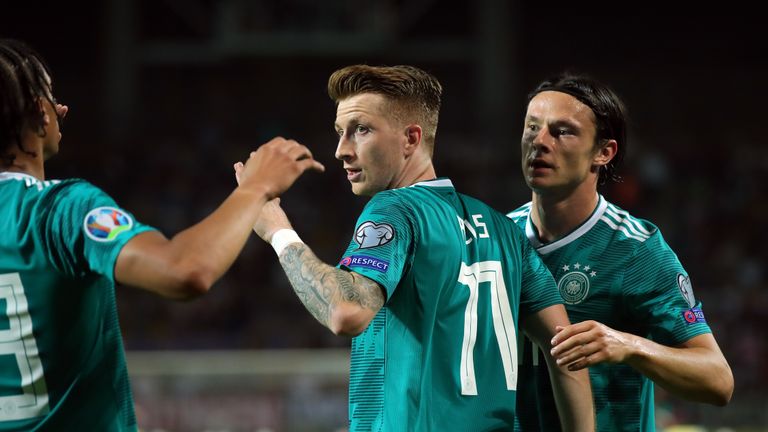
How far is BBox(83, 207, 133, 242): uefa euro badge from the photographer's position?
2.56 metres

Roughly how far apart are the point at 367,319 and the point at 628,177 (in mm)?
14438

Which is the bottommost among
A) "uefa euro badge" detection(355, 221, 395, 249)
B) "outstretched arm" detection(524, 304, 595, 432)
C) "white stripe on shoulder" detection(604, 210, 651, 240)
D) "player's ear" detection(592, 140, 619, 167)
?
"outstretched arm" detection(524, 304, 595, 432)

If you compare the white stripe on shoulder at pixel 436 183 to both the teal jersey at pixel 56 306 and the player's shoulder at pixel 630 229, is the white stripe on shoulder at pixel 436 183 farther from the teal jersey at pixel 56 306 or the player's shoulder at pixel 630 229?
the teal jersey at pixel 56 306

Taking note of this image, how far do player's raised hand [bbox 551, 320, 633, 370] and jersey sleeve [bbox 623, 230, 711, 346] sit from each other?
63 centimetres

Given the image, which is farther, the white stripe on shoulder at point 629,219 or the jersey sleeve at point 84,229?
the white stripe on shoulder at point 629,219

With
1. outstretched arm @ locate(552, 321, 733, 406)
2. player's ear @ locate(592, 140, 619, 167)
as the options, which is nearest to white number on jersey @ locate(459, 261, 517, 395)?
outstretched arm @ locate(552, 321, 733, 406)

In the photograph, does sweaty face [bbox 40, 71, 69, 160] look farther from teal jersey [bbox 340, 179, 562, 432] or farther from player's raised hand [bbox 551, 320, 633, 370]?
player's raised hand [bbox 551, 320, 633, 370]

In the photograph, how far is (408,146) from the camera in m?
3.53

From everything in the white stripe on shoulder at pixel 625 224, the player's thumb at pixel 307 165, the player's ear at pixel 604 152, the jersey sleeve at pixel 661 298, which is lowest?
the jersey sleeve at pixel 661 298

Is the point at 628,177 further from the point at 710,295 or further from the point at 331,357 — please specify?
the point at 331,357

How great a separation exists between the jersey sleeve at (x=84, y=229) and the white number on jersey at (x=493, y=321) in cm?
110

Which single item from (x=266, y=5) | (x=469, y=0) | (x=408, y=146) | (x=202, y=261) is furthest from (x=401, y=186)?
(x=469, y=0)

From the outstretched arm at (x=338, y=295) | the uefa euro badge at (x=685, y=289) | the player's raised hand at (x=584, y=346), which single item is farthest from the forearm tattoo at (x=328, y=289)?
the uefa euro badge at (x=685, y=289)

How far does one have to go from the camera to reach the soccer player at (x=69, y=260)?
2.53m
